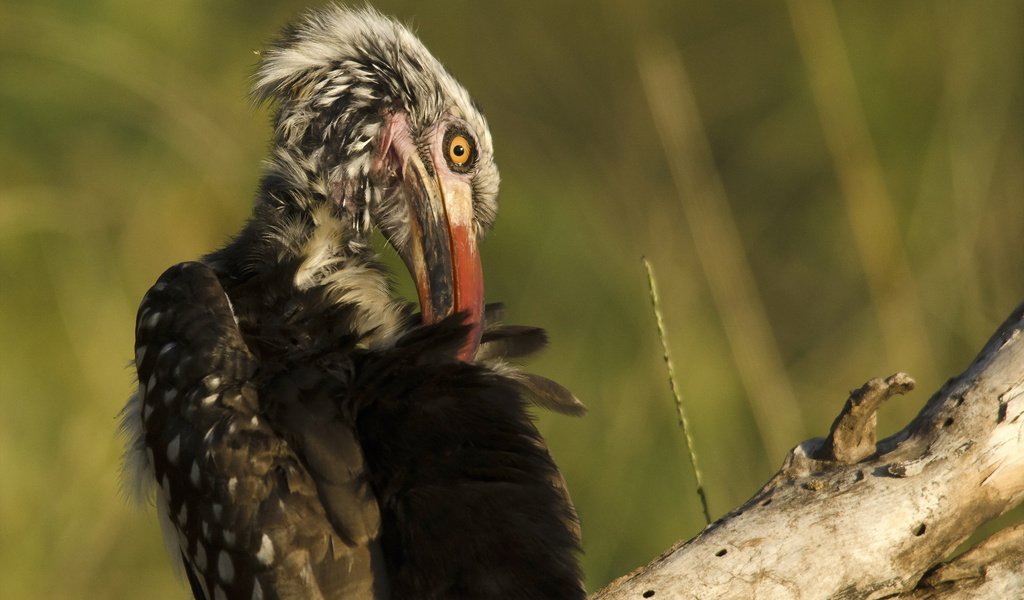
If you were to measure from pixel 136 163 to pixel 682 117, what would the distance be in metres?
2.33

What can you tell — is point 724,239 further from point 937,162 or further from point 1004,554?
point 1004,554

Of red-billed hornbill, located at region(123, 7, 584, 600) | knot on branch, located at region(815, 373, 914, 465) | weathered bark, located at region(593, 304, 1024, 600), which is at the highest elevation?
red-billed hornbill, located at region(123, 7, 584, 600)

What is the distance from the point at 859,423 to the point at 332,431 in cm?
112

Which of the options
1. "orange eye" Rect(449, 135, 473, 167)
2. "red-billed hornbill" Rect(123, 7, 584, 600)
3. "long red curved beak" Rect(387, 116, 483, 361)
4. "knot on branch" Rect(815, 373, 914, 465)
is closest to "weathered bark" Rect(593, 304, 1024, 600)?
"knot on branch" Rect(815, 373, 914, 465)

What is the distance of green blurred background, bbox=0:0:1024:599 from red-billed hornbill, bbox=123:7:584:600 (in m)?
Result: 1.84

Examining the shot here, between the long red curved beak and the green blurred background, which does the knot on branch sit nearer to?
the long red curved beak

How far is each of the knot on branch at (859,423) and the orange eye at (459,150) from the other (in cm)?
122

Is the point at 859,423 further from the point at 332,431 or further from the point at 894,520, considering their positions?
the point at 332,431

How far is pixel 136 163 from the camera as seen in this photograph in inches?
213

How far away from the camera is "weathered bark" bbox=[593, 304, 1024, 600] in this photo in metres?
2.52

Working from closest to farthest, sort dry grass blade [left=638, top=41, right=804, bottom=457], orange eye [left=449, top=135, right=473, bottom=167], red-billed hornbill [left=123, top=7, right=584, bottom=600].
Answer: red-billed hornbill [left=123, top=7, right=584, bottom=600], orange eye [left=449, top=135, right=473, bottom=167], dry grass blade [left=638, top=41, right=804, bottom=457]

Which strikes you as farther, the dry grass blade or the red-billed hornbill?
the dry grass blade

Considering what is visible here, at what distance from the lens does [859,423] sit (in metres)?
2.69

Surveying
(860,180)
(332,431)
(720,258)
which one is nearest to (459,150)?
(332,431)
